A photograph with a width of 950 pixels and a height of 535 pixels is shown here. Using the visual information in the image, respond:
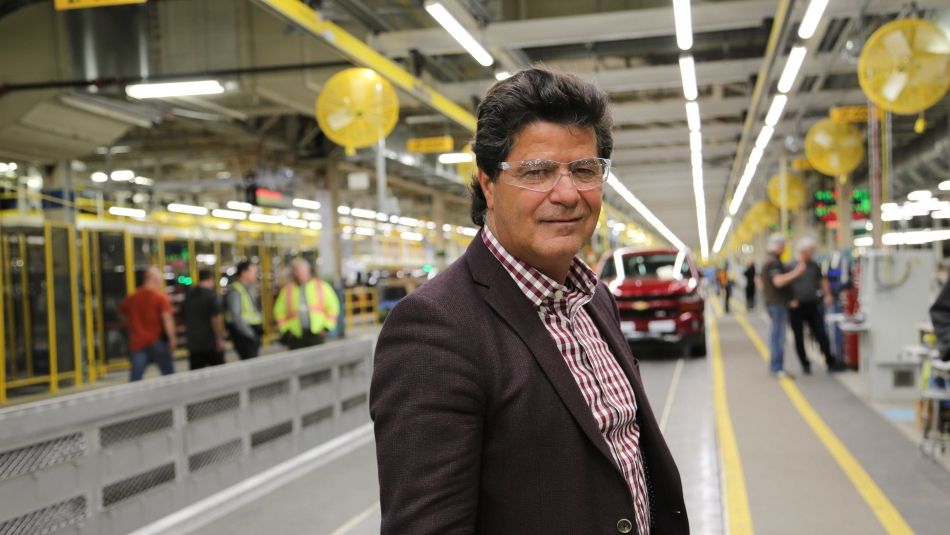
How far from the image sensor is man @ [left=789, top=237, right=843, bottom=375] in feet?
40.4

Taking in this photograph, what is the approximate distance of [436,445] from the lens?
4.97ft

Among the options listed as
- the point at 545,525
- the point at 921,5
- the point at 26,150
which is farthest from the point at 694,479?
the point at 26,150

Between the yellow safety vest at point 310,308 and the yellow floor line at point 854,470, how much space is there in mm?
5469

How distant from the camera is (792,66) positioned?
1286 centimetres

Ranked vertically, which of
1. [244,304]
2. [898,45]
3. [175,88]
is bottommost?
[244,304]

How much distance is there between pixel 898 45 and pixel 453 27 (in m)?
4.62

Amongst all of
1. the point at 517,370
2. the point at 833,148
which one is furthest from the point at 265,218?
the point at 517,370

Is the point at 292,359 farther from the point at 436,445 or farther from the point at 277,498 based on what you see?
the point at 436,445

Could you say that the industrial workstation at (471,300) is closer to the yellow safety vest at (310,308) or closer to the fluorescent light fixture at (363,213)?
the yellow safety vest at (310,308)

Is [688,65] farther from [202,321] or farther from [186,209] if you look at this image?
[186,209]

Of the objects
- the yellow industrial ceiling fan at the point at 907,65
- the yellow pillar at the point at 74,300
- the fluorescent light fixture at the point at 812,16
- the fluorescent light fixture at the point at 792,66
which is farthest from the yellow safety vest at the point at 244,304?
the fluorescent light fixture at the point at 792,66

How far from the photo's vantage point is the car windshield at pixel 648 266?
15.1 m

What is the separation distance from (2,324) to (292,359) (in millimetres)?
7603

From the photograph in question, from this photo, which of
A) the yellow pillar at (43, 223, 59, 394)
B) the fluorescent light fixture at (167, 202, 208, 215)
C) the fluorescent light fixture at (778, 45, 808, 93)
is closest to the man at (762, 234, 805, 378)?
the fluorescent light fixture at (778, 45, 808, 93)
